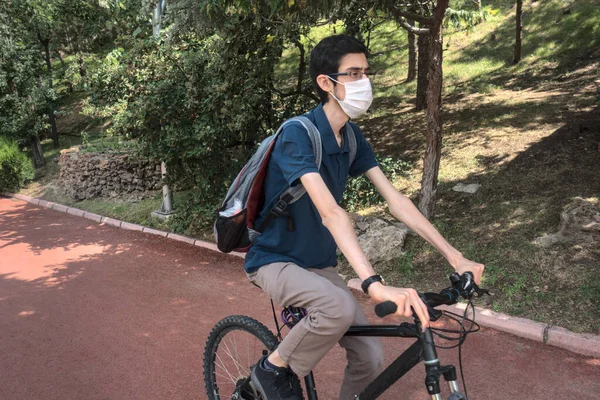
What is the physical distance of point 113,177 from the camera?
12.3 meters

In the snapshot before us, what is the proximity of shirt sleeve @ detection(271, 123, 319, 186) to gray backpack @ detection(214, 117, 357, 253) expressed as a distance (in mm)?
41

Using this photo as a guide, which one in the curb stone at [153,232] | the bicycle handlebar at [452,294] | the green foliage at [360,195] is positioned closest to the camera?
the bicycle handlebar at [452,294]

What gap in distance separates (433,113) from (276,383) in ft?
15.6

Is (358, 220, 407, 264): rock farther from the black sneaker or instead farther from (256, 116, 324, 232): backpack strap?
(256, 116, 324, 232): backpack strap

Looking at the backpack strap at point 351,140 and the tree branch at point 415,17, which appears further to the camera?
the tree branch at point 415,17

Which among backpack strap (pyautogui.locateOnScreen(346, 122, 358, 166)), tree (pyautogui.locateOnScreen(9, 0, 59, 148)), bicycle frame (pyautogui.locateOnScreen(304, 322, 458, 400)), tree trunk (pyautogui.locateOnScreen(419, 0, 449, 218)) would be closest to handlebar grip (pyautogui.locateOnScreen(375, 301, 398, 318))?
bicycle frame (pyautogui.locateOnScreen(304, 322, 458, 400))

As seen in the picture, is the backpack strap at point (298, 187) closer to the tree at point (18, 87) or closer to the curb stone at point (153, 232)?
the curb stone at point (153, 232)

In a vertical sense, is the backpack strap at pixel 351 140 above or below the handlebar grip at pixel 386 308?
above

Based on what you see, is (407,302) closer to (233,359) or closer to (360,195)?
(233,359)

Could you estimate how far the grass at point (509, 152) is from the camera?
5.39 m

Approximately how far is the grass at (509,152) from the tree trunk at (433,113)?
0.44 metres

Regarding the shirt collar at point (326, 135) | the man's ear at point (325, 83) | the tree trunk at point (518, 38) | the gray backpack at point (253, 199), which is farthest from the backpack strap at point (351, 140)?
the tree trunk at point (518, 38)

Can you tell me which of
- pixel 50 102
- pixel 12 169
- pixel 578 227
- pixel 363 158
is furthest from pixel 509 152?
pixel 50 102

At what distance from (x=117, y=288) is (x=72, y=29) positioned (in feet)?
51.1
